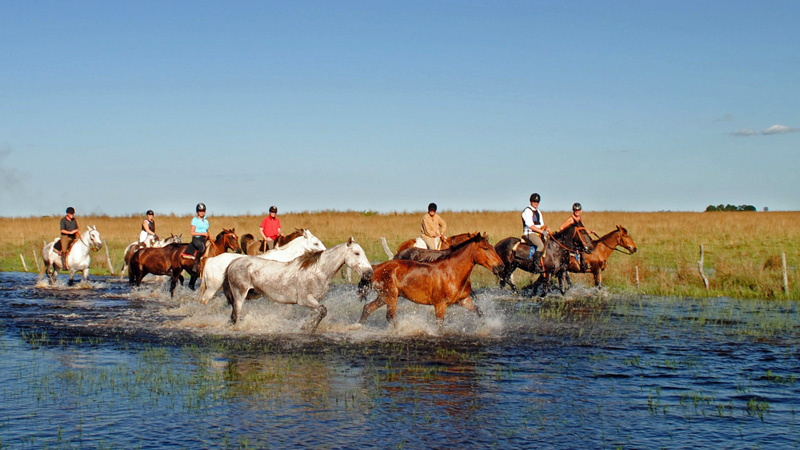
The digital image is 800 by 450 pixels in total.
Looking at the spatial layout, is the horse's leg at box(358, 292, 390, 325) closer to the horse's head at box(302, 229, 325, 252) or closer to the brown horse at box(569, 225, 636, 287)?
the horse's head at box(302, 229, 325, 252)

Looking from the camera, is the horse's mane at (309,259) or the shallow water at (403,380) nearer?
the shallow water at (403,380)

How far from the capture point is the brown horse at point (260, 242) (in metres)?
17.6

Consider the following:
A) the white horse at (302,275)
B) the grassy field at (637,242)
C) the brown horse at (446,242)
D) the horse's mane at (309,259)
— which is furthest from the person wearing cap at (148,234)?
the horse's mane at (309,259)

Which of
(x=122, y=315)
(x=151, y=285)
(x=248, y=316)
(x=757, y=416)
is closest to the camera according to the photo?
(x=757, y=416)

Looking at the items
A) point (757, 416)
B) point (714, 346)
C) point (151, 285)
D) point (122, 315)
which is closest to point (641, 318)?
point (714, 346)

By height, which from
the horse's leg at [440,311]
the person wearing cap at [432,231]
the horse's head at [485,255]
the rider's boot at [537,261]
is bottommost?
the horse's leg at [440,311]

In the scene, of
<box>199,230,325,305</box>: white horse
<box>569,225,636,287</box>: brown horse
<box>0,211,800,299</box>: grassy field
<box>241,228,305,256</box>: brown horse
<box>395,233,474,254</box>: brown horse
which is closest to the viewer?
<box>199,230,325,305</box>: white horse

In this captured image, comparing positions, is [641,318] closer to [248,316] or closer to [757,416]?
[757,416]

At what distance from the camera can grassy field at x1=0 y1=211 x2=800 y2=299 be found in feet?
68.0

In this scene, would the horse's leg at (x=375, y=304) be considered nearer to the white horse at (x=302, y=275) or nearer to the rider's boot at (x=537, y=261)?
the white horse at (x=302, y=275)

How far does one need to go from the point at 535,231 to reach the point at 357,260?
6.82 meters

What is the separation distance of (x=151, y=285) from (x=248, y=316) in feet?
34.1

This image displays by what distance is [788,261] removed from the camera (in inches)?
1035

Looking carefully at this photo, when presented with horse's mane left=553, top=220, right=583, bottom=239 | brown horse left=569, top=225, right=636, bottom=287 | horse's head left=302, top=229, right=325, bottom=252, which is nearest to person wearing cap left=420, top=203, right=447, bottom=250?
horse's mane left=553, top=220, right=583, bottom=239
